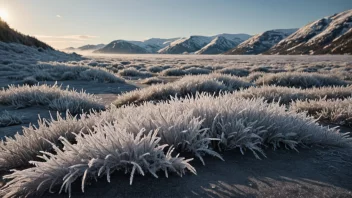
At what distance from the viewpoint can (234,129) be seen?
219 cm

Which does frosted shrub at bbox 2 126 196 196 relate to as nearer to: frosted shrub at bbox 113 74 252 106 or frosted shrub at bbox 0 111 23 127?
frosted shrub at bbox 0 111 23 127

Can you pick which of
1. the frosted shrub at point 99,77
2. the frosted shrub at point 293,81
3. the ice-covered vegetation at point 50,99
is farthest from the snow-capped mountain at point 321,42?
the ice-covered vegetation at point 50,99

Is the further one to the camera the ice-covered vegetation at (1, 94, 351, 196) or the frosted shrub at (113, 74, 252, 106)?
the frosted shrub at (113, 74, 252, 106)

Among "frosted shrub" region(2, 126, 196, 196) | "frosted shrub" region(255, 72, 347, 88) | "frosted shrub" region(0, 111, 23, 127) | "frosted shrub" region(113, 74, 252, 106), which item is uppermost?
"frosted shrub" region(2, 126, 196, 196)

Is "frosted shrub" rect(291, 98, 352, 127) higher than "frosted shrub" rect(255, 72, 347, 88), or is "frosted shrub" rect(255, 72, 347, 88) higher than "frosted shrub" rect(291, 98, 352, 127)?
"frosted shrub" rect(291, 98, 352, 127)

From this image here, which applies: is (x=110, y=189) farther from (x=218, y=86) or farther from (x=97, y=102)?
(x=218, y=86)

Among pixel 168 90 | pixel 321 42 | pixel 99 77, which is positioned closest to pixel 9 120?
pixel 168 90

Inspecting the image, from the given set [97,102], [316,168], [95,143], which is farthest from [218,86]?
[95,143]

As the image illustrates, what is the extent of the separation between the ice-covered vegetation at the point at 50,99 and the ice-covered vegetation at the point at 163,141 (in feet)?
6.77

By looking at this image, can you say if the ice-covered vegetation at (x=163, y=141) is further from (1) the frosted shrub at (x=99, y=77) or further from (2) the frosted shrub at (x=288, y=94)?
(1) the frosted shrub at (x=99, y=77)

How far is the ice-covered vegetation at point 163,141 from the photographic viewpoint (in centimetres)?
158

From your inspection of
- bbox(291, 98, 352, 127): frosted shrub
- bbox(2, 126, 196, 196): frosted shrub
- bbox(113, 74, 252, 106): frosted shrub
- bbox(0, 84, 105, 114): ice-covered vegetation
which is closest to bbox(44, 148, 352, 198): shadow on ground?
bbox(2, 126, 196, 196): frosted shrub

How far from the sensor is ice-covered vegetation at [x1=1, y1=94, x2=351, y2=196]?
1583 millimetres

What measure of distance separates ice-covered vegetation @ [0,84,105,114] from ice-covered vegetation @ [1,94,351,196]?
6.77 ft
